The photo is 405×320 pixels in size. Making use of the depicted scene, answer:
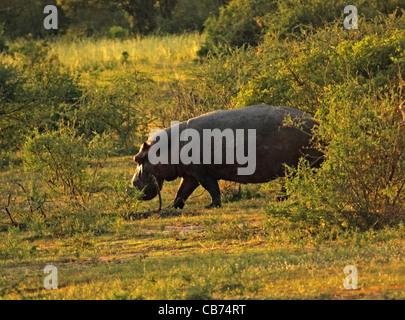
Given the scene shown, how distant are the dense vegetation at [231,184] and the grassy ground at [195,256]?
0.04 metres

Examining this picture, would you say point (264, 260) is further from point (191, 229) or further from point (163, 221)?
point (163, 221)

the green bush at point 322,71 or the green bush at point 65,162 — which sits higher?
the green bush at point 322,71

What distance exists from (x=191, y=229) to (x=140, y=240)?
82cm

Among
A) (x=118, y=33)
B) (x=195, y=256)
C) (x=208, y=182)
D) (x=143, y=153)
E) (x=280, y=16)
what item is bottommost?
(x=195, y=256)

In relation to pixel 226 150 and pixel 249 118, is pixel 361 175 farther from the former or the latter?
pixel 226 150

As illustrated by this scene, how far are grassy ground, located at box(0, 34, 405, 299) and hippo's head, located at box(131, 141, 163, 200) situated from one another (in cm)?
28

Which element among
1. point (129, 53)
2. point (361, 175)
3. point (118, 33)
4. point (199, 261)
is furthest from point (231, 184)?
point (118, 33)

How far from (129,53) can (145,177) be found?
64.4 ft

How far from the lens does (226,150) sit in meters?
12.1

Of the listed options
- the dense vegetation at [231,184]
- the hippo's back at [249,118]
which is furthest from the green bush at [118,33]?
the hippo's back at [249,118]

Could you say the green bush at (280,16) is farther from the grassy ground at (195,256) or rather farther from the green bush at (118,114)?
the grassy ground at (195,256)

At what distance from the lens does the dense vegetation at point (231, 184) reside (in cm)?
966

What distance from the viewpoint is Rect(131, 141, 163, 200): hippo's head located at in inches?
502

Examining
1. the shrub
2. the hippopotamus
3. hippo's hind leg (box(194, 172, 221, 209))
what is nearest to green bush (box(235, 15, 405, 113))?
the hippopotamus
